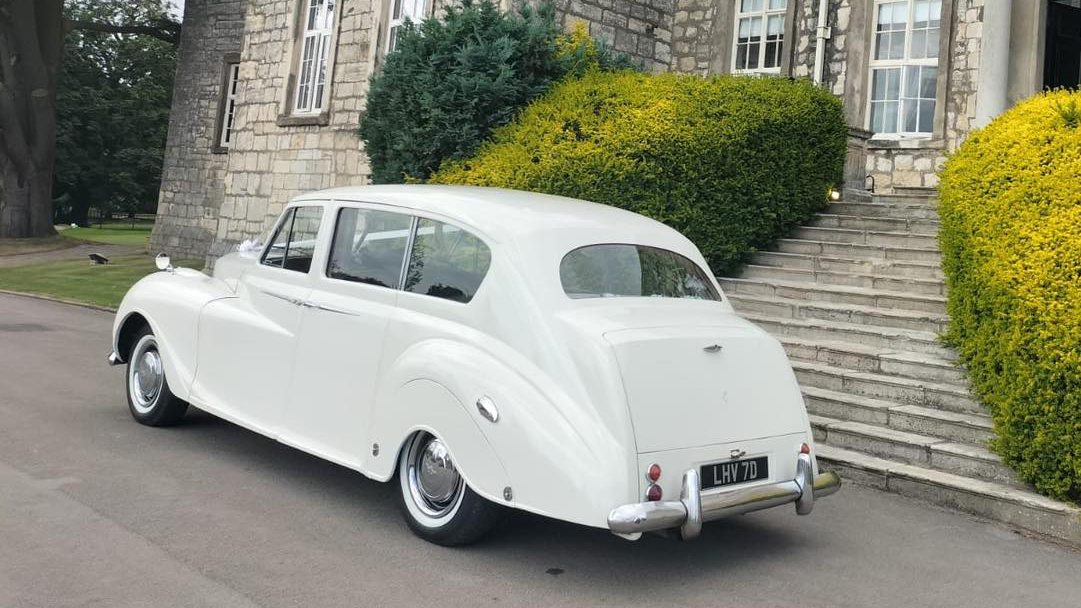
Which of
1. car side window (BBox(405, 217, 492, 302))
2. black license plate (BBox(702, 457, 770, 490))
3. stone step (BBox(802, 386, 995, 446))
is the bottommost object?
black license plate (BBox(702, 457, 770, 490))

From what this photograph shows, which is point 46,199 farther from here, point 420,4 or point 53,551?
point 53,551

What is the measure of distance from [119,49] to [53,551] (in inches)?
1732

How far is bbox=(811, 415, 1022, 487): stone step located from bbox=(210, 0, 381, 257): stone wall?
32.8 feet

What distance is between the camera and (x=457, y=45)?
11609mm

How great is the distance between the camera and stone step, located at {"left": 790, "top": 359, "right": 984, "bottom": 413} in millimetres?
7034

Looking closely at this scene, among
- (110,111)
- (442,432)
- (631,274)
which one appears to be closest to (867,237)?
(631,274)

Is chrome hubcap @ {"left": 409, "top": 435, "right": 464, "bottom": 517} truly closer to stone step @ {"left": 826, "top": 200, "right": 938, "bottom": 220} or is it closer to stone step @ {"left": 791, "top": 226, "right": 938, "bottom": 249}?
stone step @ {"left": 791, "top": 226, "right": 938, "bottom": 249}

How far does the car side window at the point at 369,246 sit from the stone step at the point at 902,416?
382cm

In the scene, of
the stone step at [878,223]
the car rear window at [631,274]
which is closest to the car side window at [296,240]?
the car rear window at [631,274]

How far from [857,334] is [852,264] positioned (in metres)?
1.75

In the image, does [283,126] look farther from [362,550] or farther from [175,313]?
[362,550]

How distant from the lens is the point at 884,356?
7.79m

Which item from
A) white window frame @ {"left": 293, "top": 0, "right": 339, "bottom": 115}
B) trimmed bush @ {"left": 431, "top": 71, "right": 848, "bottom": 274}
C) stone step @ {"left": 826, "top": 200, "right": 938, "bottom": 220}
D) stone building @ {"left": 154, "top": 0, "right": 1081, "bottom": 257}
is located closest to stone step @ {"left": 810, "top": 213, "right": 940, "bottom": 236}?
stone step @ {"left": 826, "top": 200, "right": 938, "bottom": 220}

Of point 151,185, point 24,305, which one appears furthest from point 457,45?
point 151,185
